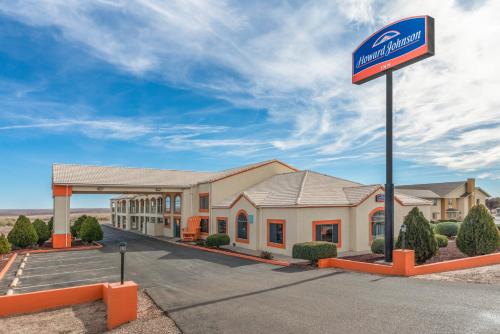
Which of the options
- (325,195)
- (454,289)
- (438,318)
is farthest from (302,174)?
(438,318)

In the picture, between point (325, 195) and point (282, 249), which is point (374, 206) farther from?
point (282, 249)

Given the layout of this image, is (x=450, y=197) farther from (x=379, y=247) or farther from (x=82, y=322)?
(x=82, y=322)

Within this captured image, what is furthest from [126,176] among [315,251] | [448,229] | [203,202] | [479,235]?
[448,229]

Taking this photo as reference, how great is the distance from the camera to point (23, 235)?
2677 cm

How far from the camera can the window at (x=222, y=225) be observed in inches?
1156

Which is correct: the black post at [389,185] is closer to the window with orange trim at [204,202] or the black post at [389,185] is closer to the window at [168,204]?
the window with orange trim at [204,202]

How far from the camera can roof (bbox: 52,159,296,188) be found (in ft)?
98.1

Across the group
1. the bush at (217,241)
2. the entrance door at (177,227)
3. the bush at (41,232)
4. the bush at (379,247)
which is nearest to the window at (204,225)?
the entrance door at (177,227)

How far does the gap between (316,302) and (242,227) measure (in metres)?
15.9

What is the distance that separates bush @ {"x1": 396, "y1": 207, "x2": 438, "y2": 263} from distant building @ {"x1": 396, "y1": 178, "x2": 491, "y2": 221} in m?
44.5

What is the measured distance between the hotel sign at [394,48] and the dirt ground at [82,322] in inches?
652

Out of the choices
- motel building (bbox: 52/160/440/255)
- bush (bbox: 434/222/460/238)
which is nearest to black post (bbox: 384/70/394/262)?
motel building (bbox: 52/160/440/255)

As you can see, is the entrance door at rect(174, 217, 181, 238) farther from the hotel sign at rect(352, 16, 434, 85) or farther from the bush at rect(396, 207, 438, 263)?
the bush at rect(396, 207, 438, 263)

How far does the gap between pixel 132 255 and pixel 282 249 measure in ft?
36.1
